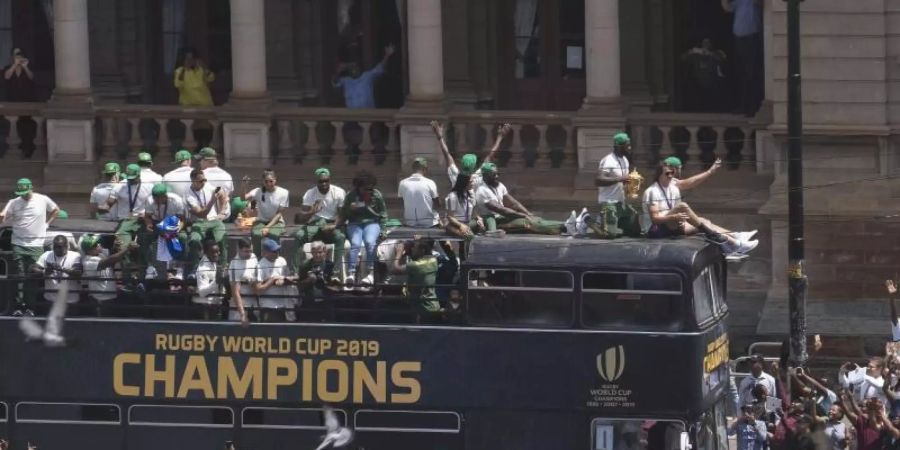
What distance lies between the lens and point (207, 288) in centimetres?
2789

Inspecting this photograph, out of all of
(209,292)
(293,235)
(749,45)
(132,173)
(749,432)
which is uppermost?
(749,45)

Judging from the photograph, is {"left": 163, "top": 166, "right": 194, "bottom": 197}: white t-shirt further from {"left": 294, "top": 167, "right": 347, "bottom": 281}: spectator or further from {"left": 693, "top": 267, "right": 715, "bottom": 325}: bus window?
{"left": 693, "top": 267, "right": 715, "bottom": 325}: bus window

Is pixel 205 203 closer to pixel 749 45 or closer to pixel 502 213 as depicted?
pixel 502 213

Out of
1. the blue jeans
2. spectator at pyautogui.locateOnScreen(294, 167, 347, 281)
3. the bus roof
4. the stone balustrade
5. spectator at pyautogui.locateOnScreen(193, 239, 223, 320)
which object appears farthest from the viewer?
the stone balustrade

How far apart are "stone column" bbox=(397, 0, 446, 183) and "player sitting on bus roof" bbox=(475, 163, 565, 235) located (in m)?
8.03

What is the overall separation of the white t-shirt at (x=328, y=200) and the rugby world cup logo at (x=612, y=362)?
444 cm

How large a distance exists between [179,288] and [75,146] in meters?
10.9

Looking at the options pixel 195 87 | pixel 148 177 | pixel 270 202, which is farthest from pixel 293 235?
pixel 195 87

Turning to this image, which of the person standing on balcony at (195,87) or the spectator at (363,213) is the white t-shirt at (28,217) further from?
the person standing on balcony at (195,87)

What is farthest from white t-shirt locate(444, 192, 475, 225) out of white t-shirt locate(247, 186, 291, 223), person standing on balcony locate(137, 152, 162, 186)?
person standing on balcony locate(137, 152, 162, 186)

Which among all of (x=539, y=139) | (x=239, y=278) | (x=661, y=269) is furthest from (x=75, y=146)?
(x=661, y=269)

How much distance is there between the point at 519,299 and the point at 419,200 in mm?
4341

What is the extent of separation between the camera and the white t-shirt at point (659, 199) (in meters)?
28.1

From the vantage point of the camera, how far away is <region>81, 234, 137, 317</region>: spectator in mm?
27984
